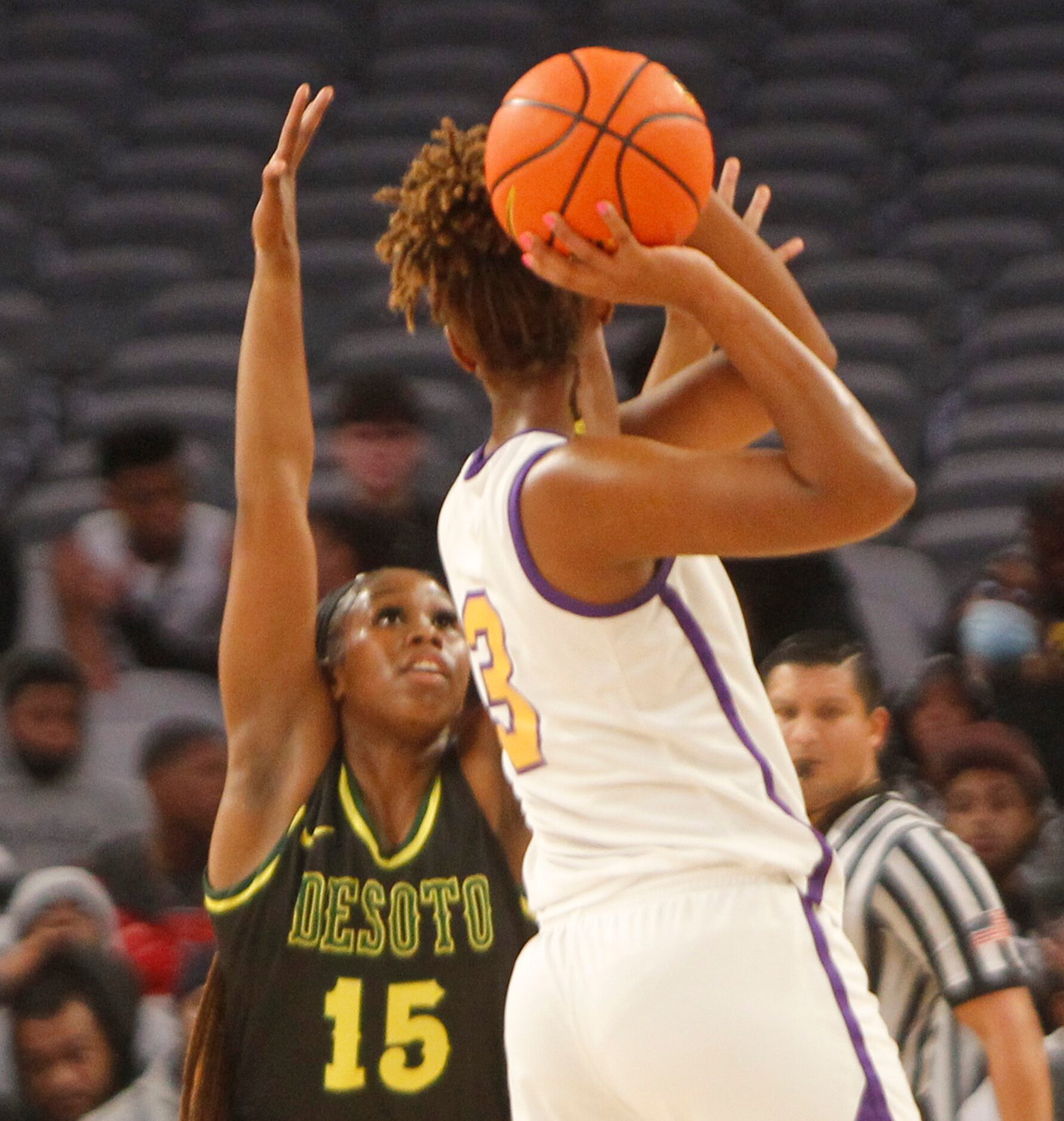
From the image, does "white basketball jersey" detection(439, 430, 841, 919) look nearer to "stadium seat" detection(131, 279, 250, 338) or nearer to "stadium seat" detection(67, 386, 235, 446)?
"stadium seat" detection(67, 386, 235, 446)

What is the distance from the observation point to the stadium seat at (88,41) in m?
8.90

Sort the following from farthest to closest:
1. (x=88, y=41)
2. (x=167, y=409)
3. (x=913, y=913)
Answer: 1. (x=88, y=41)
2. (x=167, y=409)
3. (x=913, y=913)

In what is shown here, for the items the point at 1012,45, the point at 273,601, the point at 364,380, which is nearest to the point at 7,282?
the point at 364,380

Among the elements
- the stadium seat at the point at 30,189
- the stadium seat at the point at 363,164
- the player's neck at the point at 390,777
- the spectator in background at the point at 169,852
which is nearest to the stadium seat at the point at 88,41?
the stadium seat at the point at 30,189

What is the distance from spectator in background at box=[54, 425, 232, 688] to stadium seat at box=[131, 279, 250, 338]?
2.14 meters

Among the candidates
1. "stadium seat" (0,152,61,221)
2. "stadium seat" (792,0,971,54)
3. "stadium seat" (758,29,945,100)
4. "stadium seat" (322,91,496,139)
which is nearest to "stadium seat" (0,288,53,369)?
"stadium seat" (0,152,61,221)

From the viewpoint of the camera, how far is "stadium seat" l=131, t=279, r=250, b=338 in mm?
7324

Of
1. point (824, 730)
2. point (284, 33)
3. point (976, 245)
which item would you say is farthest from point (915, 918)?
point (284, 33)

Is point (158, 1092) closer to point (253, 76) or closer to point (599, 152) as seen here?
point (599, 152)

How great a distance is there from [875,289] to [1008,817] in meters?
3.20

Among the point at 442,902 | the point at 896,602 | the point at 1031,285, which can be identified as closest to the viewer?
the point at 442,902

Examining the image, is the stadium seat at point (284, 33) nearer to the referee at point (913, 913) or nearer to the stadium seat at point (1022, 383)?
the stadium seat at point (1022, 383)

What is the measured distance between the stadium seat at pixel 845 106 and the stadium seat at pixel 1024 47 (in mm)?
410

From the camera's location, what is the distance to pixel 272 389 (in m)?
2.90
